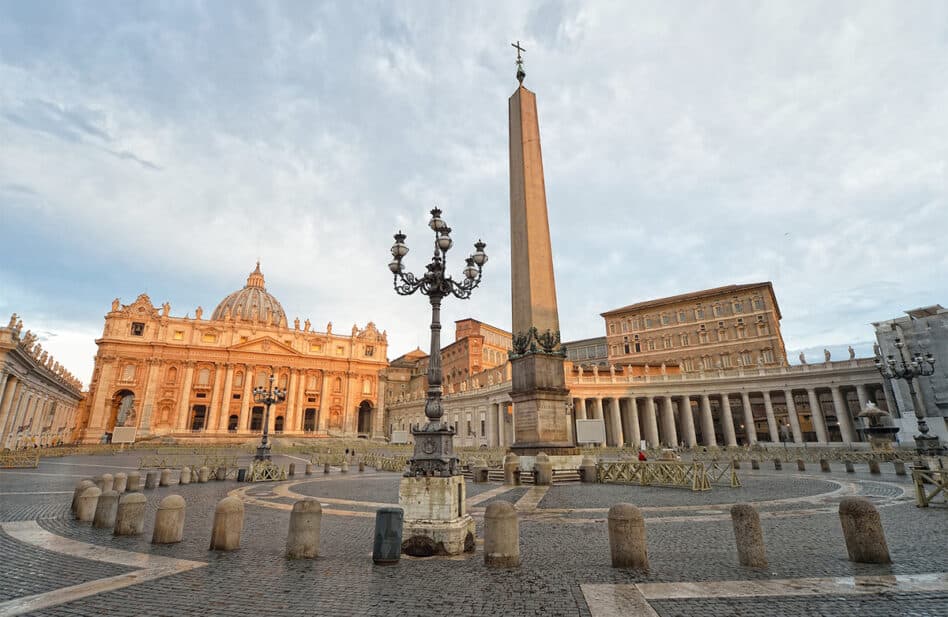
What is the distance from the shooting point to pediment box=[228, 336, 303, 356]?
70375mm

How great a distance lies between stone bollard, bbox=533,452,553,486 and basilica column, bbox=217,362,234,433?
66.2m

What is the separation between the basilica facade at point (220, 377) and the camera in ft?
206

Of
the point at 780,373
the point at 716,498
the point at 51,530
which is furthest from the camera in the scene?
the point at 780,373

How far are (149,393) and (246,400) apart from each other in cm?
1270

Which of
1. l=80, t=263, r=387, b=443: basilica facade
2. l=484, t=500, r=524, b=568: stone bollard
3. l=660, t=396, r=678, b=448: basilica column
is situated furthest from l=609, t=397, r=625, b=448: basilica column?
l=80, t=263, r=387, b=443: basilica facade

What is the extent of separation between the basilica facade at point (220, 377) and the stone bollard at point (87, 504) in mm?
58021

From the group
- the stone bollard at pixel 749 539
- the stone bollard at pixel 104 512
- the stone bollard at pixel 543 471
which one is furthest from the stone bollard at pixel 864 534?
the stone bollard at pixel 104 512

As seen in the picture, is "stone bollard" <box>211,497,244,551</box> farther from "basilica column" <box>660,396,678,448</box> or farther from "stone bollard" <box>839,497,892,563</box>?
"basilica column" <box>660,396,678,448</box>

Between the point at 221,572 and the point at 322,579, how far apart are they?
123 centimetres

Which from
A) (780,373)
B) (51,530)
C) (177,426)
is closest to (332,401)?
(177,426)

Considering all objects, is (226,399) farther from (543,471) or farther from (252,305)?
(543,471)

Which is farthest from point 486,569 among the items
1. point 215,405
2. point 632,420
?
point 215,405

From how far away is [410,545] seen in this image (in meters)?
5.58

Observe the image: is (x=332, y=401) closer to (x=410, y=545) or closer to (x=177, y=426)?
(x=177, y=426)
